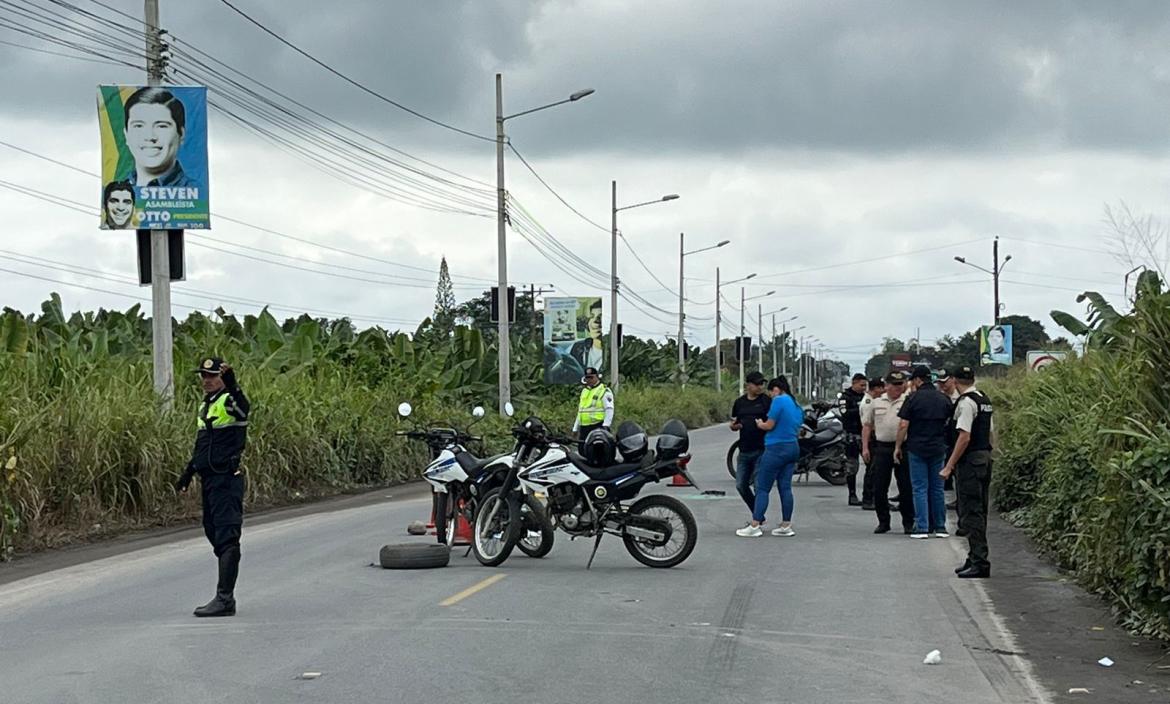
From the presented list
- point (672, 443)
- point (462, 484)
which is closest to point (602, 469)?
point (672, 443)

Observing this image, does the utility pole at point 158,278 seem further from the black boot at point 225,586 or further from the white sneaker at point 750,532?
the black boot at point 225,586

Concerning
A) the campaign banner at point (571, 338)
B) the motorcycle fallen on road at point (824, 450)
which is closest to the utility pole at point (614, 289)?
the campaign banner at point (571, 338)

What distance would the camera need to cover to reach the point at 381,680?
8336 millimetres

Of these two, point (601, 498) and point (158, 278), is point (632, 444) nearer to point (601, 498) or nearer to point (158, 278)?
point (601, 498)

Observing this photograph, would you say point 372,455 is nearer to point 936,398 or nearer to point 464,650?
point 936,398

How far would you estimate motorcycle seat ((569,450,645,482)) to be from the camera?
44.5ft

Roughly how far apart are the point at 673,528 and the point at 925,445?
3.91m

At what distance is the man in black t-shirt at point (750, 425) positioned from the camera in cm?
1669

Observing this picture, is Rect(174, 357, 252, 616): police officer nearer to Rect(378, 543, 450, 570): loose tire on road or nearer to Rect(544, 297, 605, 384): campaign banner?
Rect(378, 543, 450, 570): loose tire on road

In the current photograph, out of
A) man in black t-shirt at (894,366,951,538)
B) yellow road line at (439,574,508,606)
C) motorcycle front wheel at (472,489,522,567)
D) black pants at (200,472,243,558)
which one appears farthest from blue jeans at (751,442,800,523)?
black pants at (200,472,243,558)

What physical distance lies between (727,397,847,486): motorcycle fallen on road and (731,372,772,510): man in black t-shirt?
7.43 m

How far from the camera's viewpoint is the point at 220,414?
35.6 ft

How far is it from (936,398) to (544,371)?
3544 cm

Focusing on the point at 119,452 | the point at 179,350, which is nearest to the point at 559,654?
the point at 119,452
